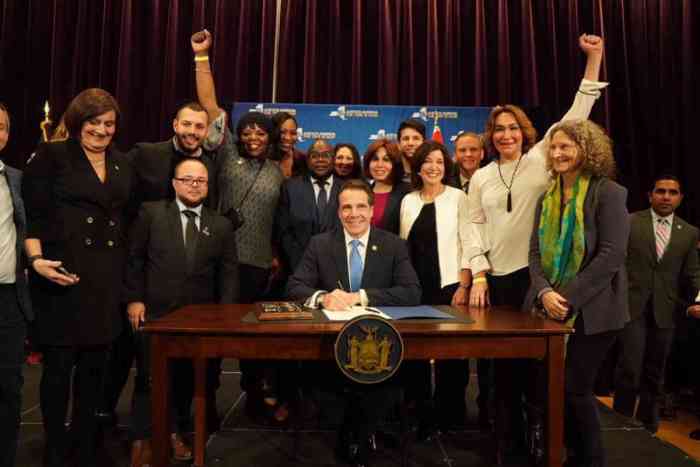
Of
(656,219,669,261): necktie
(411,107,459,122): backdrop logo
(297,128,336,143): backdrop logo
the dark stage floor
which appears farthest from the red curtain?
the dark stage floor

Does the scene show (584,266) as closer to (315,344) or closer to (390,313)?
(390,313)

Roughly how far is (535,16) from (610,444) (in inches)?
162

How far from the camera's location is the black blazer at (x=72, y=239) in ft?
7.51

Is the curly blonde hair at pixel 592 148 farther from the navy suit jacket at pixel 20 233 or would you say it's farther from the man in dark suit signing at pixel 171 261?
the navy suit jacket at pixel 20 233

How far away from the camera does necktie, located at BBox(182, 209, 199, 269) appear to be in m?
2.56

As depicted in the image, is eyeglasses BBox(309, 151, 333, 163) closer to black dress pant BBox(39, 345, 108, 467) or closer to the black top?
the black top

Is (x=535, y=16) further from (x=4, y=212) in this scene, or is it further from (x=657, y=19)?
(x=4, y=212)

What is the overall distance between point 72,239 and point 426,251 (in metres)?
1.73

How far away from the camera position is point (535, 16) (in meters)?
5.49

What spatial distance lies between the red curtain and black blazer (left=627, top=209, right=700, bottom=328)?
1.16 metres

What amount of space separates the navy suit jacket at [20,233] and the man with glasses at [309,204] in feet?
4.46

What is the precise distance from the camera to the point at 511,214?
9.03ft

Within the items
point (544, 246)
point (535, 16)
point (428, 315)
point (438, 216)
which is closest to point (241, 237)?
Result: point (438, 216)

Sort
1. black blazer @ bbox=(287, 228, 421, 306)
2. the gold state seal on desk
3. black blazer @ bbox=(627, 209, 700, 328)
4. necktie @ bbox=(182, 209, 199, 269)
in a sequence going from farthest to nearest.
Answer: black blazer @ bbox=(627, 209, 700, 328) → black blazer @ bbox=(287, 228, 421, 306) → necktie @ bbox=(182, 209, 199, 269) → the gold state seal on desk
